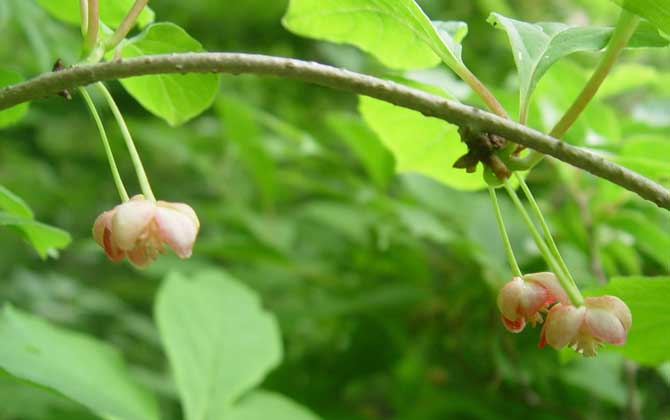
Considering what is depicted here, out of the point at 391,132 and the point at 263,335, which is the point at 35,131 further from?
the point at 391,132

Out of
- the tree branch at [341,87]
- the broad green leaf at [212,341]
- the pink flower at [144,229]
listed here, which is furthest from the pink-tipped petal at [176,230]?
the broad green leaf at [212,341]

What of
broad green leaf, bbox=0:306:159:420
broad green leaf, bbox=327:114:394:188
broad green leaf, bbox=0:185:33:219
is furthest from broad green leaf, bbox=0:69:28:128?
broad green leaf, bbox=327:114:394:188

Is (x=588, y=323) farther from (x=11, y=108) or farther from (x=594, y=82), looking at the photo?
(x=11, y=108)

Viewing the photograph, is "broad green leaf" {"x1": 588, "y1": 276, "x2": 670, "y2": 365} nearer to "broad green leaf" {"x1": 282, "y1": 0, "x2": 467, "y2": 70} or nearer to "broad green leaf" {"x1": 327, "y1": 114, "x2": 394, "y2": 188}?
"broad green leaf" {"x1": 282, "y1": 0, "x2": 467, "y2": 70}

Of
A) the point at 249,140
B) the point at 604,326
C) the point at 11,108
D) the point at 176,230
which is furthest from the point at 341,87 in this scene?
the point at 249,140

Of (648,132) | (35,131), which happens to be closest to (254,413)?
(648,132)

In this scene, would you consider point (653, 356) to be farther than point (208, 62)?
Yes
